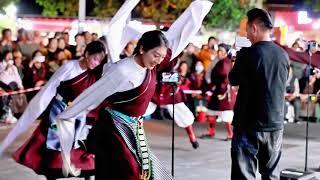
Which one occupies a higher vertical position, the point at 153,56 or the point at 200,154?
the point at 153,56

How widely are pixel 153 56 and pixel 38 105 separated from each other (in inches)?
79.3

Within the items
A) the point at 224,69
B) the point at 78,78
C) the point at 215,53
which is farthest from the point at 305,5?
the point at 78,78

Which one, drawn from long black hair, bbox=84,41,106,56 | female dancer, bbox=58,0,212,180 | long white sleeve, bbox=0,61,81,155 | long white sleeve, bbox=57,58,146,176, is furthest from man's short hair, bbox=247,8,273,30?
long white sleeve, bbox=0,61,81,155

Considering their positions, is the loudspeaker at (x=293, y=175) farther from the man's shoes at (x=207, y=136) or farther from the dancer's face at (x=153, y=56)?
the man's shoes at (x=207, y=136)

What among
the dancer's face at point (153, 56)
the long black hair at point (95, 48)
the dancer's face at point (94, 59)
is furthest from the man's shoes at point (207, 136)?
the dancer's face at point (153, 56)

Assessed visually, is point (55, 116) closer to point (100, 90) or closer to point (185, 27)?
point (185, 27)

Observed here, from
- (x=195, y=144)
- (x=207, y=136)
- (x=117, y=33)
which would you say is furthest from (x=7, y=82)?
(x=117, y=33)

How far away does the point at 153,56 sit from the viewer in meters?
5.39

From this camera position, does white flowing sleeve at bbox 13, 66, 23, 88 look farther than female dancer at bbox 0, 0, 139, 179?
Yes

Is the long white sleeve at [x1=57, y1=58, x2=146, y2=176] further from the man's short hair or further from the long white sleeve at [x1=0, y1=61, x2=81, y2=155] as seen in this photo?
the long white sleeve at [x1=0, y1=61, x2=81, y2=155]

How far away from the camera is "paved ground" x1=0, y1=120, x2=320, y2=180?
9.14 meters

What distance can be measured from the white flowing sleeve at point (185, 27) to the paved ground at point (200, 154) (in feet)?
10.1

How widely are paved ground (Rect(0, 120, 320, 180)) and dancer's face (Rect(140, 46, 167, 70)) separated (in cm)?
366

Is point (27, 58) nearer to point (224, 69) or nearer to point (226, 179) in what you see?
point (224, 69)
